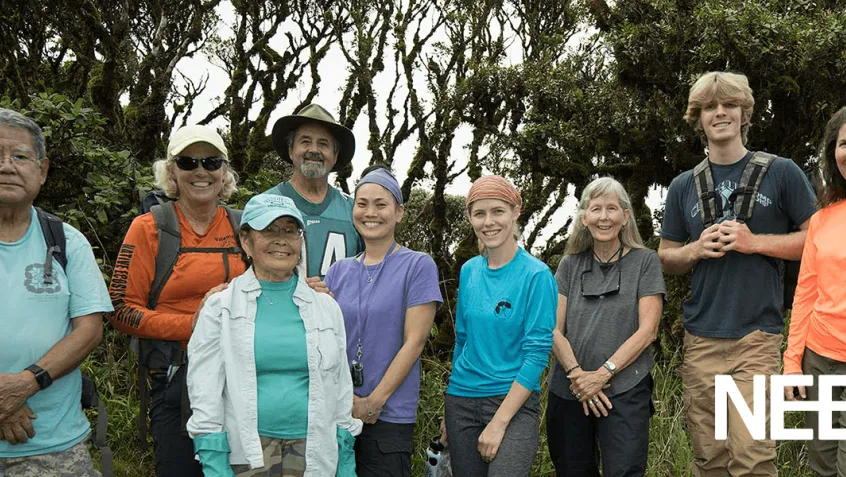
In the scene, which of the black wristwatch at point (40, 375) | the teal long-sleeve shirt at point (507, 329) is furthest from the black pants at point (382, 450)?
the black wristwatch at point (40, 375)

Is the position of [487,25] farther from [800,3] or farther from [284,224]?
[284,224]

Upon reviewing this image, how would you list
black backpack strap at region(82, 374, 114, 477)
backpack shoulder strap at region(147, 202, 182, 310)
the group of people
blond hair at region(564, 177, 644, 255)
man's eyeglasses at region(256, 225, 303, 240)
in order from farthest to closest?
blond hair at region(564, 177, 644, 255) → backpack shoulder strap at region(147, 202, 182, 310) → black backpack strap at region(82, 374, 114, 477) → man's eyeglasses at region(256, 225, 303, 240) → the group of people

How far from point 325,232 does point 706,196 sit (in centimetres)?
222

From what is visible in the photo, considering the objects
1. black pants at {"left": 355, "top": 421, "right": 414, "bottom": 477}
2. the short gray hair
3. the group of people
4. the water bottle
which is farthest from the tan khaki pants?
the short gray hair

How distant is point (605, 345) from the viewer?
3.87 m

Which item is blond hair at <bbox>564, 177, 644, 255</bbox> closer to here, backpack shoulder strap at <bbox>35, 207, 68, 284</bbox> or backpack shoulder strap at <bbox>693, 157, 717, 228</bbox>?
backpack shoulder strap at <bbox>693, 157, 717, 228</bbox>

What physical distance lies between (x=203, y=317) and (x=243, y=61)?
12288mm

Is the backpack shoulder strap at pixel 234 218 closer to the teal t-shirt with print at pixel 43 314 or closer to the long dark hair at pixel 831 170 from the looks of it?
the teal t-shirt with print at pixel 43 314

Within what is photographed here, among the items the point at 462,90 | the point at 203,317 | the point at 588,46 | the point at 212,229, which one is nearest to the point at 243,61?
the point at 462,90

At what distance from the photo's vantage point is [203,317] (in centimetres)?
302

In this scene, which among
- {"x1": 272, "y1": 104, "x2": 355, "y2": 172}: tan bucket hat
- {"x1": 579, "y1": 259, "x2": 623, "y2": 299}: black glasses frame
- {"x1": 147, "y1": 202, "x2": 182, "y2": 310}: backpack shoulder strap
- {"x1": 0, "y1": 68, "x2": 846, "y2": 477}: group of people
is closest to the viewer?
{"x1": 0, "y1": 68, "x2": 846, "y2": 477}: group of people

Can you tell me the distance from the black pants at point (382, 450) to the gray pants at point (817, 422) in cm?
208

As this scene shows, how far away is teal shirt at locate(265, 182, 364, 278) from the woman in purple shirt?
384mm

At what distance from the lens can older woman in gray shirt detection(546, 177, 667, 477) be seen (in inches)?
148
